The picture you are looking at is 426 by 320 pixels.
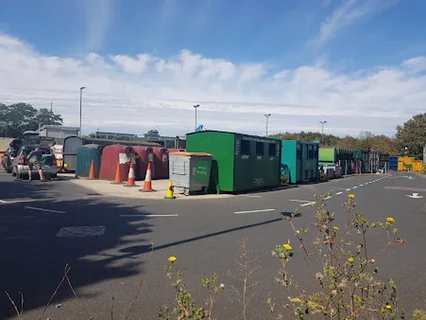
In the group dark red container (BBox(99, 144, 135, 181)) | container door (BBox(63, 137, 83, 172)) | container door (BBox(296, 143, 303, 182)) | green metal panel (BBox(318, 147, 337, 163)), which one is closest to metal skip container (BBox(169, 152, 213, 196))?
dark red container (BBox(99, 144, 135, 181))

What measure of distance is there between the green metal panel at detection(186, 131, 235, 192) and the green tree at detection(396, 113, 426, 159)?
59.7 metres

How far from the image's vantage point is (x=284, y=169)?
2067 cm

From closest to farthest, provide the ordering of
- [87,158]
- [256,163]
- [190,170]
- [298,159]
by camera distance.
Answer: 1. [190,170]
2. [256,163]
3. [87,158]
4. [298,159]

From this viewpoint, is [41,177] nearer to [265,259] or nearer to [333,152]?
[265,259]

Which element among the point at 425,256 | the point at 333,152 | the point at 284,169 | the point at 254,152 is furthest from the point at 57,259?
the point at 333,152

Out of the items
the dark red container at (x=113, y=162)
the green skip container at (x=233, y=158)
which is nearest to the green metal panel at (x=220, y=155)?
the green skip container at (x=233, y=158)

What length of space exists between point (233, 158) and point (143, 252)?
866cm

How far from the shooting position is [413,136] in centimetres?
6631

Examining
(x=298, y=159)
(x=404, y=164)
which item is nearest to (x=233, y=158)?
(x=298, y=159)

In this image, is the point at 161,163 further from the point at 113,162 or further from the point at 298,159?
the point at 298,159

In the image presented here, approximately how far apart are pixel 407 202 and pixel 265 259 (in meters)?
10.7

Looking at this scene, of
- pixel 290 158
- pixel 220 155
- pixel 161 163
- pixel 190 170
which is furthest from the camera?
pixel 161 163

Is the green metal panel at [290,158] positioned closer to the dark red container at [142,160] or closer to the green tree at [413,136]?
the dark red container at [142,160]

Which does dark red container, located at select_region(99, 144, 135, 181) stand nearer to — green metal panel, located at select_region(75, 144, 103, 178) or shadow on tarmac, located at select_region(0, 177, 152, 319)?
green metal panel, located at select_region(75, 144, 103, 178)
